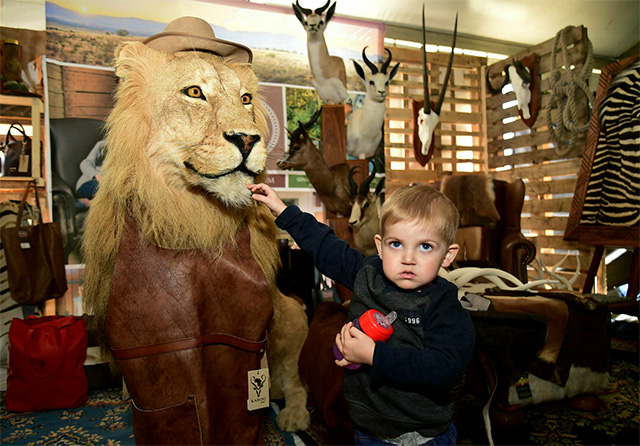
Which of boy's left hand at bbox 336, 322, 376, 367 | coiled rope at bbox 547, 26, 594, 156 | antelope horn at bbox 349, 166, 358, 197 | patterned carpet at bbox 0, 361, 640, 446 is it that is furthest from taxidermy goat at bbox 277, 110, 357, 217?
coiled rope at bbox 547, 26, 594, 156

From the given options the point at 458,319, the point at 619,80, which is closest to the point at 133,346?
the point at 458,319

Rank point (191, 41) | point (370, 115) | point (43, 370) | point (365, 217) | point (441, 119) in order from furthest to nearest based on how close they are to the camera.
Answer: point (441, 119)
point (370, 115)
point (365, 217)
point (43, 370)
point (191, 41)

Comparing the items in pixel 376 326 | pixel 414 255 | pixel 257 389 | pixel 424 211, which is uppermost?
pixel 424 211

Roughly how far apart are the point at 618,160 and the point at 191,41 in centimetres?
339

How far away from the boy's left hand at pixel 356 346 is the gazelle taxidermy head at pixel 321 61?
2829 mm

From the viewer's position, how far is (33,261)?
2.90 m

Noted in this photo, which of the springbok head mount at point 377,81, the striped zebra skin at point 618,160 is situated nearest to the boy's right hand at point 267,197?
the springbok head mount at point 377,81

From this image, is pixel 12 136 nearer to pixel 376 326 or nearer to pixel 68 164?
pixel 68 164

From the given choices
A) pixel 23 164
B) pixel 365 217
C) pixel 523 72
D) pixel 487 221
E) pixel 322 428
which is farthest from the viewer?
pixel 523 72

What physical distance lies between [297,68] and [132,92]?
296cm

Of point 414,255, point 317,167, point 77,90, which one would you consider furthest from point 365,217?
point 77,90

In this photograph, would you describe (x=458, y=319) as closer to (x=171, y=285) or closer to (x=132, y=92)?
(x=171, y=285)

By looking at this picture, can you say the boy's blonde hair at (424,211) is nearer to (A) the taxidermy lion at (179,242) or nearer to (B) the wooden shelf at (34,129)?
(A) the taxidermy lion at (179,242)

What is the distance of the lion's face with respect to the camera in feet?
3.34
